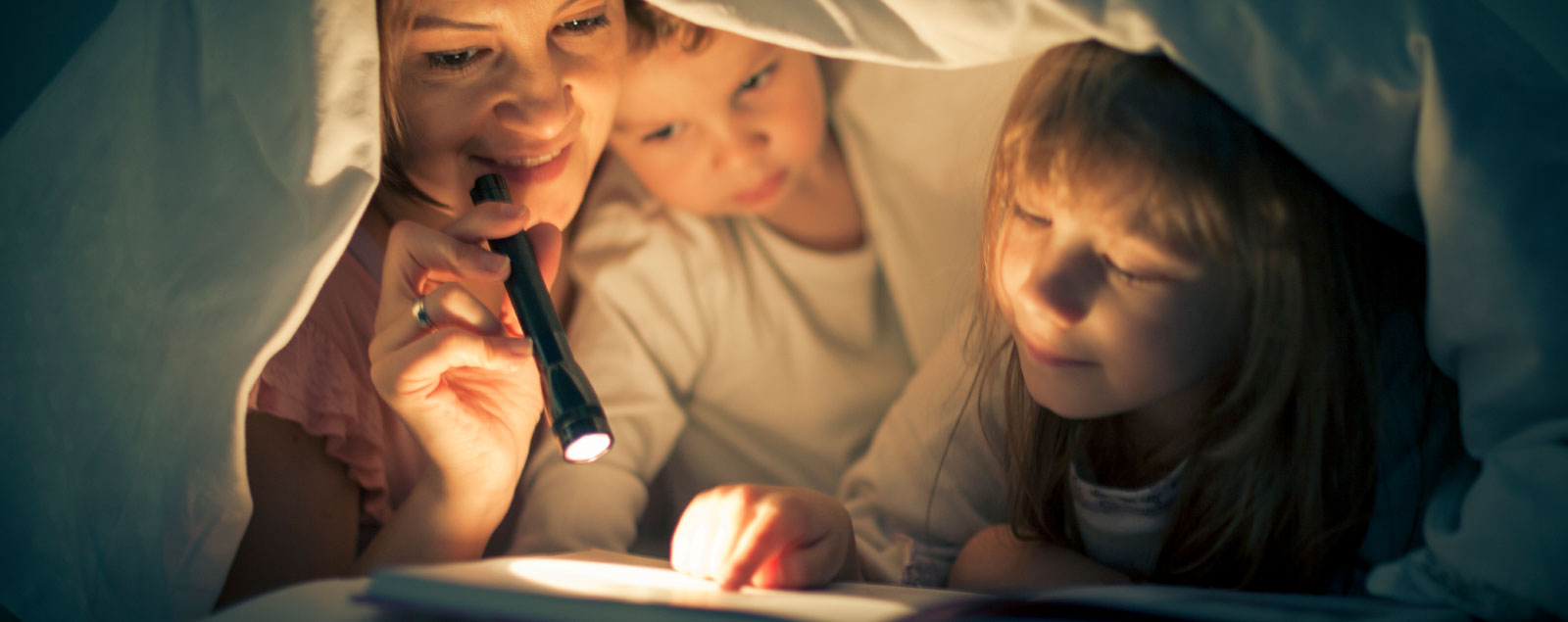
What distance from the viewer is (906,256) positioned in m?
1.04

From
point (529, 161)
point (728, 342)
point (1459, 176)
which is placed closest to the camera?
point (1459, 176)

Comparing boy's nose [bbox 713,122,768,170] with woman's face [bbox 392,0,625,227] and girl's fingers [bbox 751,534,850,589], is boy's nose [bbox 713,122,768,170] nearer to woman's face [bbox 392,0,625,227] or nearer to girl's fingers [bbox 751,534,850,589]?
woman's face [bbox 392,0,625,227]

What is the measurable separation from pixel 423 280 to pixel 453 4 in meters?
0.20

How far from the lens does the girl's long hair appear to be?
1.81ft

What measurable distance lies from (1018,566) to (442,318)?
1.51ft

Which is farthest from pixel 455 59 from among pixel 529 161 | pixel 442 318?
pixel 442 318

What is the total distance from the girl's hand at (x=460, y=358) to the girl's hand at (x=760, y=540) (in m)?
0.17

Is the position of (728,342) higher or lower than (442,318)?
lower

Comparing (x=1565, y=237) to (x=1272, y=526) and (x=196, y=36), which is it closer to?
(x=1272, y=526)

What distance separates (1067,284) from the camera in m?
0.58

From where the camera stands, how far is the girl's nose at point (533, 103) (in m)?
0.71

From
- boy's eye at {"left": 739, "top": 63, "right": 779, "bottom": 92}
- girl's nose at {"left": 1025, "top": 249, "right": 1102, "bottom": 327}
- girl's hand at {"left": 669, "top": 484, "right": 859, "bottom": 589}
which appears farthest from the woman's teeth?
girl's nose at {"left": 1025, "top": 249, "right": 1102, "bottom": 327}

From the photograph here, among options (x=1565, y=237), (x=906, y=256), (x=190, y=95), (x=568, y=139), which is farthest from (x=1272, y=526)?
(x=190, y=95)

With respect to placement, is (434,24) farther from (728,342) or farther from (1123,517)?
(1123,517)
